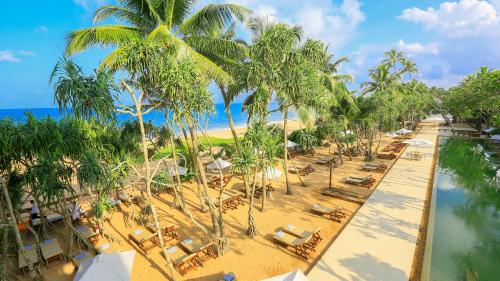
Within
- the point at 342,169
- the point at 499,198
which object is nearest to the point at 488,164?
the point at 499,198

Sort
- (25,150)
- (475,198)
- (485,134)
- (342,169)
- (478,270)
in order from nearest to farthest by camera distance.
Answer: (25,150)
(478,270)
(475,198)
(342,169)
(485,134)

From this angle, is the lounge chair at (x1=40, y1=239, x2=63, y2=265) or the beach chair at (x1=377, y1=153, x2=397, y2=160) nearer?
the lounge chair at (x1=40, y1=239, x2=63, y2=265)

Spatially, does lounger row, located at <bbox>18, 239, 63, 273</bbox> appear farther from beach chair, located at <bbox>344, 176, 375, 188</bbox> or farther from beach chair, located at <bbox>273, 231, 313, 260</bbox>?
beach chair, located at <bbox>344, 176, 375, 188</bbox>

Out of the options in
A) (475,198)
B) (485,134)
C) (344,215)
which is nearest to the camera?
(344,215)

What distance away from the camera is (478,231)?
12.6 meters

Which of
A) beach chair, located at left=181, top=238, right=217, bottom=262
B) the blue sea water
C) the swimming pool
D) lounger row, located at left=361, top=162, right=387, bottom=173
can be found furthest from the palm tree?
lounger row, located at left=361, top=162, right=387, bottom=173

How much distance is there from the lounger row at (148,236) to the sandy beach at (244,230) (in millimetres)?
237

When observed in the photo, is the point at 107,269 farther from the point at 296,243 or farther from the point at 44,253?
the point at 296,243

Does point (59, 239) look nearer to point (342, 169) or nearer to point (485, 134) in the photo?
point (342, 169)

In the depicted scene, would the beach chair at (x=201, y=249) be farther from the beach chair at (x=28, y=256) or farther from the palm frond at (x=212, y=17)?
the palm frond at (x=212, y=17)

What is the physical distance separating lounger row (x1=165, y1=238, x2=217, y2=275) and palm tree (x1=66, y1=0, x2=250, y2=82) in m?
7.39

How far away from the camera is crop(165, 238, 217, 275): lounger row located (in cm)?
984

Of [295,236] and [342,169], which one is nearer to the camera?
[295,236]

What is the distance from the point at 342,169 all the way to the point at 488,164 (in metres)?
14.8
